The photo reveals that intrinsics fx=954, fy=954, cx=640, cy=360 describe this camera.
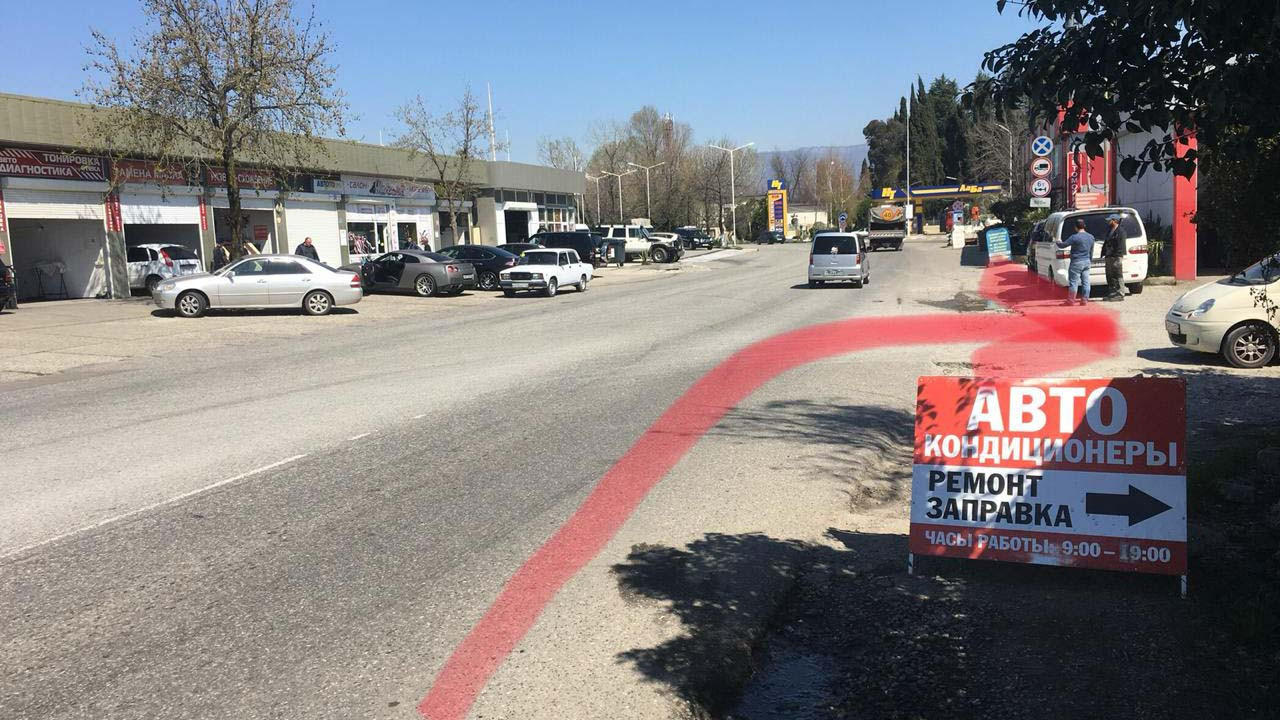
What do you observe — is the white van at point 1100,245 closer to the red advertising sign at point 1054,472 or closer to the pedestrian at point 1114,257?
the pedestrian at point 1114,257

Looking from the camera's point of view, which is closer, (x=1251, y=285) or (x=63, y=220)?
(x=1251, y=285)

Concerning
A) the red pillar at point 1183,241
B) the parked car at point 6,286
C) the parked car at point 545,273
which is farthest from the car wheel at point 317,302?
the red pillar at point 1183,241

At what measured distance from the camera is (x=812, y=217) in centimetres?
11612

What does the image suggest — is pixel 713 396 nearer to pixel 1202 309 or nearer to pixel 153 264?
pixel 1202 309

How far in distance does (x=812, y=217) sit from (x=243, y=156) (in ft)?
298

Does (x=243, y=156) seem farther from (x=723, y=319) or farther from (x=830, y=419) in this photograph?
(x=830, y=419)

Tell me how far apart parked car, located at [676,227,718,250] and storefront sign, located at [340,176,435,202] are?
2412 centimetres

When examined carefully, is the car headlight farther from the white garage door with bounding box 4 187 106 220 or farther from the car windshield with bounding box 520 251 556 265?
the white garage door with bounding box 4 187 106 220

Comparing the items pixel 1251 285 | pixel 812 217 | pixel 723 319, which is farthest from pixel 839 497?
pixel 812 217

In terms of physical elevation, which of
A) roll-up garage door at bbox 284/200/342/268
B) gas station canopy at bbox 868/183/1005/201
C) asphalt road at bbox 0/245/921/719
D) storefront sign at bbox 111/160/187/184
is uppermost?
gas station canopy at bbox 868/183/1005/201

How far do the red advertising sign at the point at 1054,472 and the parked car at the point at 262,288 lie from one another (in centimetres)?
2045

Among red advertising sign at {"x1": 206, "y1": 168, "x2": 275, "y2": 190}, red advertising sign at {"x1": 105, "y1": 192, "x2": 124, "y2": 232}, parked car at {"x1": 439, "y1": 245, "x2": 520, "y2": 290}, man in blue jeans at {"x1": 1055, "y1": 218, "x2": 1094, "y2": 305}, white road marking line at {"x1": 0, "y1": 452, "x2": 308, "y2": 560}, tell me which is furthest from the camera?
parked car at {"x1": 439, "y1": 245, "x2": 520, "y2": 290}

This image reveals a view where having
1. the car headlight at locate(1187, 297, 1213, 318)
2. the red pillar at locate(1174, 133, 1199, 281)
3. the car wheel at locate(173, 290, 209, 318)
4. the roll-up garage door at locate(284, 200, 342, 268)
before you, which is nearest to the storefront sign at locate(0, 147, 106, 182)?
the car wheel at locate(173, 290, 209, 318)

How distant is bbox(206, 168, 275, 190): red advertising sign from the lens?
32219mm
